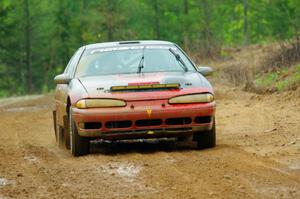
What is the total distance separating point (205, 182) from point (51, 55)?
241 ft

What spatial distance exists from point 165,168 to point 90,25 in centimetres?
5994

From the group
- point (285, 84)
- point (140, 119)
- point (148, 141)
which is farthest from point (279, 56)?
point (140, 119)

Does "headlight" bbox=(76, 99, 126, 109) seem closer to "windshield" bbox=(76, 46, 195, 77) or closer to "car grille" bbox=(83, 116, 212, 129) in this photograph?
"car grille" bbox=(83, 116, 212, 129)

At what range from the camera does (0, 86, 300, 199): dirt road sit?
694cm

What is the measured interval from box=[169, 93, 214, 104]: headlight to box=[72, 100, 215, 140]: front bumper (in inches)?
1.8

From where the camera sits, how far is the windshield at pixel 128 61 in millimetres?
10953

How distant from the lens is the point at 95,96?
971 cm

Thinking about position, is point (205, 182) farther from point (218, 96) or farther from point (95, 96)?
point (218, 96)

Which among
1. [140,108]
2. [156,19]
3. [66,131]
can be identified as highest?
[140,108]

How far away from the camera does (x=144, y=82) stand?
9.95 metres

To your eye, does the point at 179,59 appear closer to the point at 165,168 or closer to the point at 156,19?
the point at 165,168

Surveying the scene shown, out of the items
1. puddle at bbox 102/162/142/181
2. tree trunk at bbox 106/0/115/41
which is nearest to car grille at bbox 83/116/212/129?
puddle at bbox 102/162/142/181

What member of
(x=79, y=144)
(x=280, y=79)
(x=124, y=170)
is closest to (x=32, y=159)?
(x=79, y=144)

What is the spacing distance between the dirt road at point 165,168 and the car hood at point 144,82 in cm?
68
